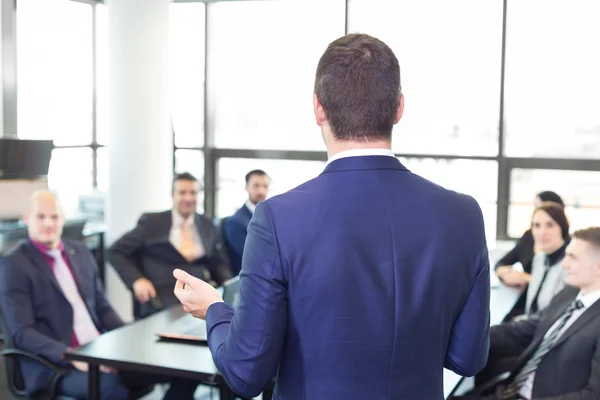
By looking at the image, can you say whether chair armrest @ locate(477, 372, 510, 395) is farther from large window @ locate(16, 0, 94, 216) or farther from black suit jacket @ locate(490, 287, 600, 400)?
large window @ locate(16, 0, 94, 216)

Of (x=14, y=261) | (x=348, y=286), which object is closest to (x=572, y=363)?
(x=348, y=286)

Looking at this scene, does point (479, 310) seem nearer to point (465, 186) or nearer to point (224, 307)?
point (224, 307)

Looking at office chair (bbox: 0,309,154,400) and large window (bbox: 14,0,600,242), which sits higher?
large window (bbox: 14,0,600,242)

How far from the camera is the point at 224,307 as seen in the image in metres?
1.40

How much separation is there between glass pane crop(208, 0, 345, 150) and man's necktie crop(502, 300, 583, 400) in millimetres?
4034

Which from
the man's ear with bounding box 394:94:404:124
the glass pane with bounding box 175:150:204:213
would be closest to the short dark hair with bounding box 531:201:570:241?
the man's ear with bounding box 394:94:404:124

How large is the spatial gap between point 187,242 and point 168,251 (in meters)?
0.26

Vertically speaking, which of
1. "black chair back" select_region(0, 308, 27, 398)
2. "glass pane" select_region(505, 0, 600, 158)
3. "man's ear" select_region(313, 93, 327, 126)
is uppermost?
"glass pane" select_region(505, 0, 600, 158)

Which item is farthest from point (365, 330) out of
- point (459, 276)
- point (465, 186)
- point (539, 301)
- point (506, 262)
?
point (465, 186)

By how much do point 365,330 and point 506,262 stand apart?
12.7 ft

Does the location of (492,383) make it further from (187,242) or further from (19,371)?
(187,242)

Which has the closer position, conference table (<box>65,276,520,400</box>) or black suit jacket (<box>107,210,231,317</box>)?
conference table (<box>65,276,520,400</box>)

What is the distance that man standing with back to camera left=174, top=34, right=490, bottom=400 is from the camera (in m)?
1.24

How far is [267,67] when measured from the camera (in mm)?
7004
